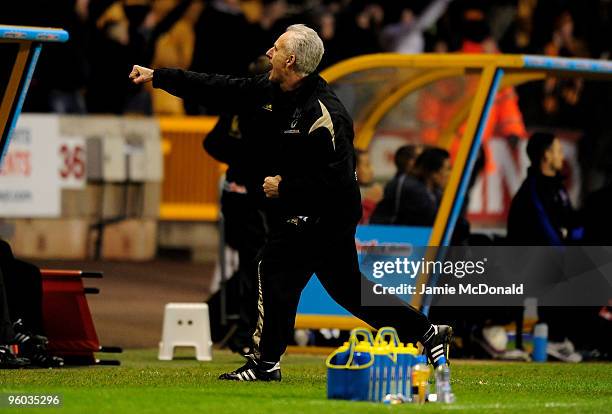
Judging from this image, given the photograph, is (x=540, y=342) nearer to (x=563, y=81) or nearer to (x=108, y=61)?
(x=563, y=81)

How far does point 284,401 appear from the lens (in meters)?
10.9

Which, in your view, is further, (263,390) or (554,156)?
(554,156)

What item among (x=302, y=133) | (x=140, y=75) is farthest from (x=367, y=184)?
(x=140, y=75)

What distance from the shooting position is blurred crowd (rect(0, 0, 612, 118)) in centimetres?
2352

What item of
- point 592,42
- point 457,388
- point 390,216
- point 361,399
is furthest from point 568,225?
point 592,42

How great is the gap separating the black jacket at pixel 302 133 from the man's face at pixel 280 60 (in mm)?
124

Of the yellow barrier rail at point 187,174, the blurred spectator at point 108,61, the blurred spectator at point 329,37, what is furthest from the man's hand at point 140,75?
the blurred spectator at point 329,37

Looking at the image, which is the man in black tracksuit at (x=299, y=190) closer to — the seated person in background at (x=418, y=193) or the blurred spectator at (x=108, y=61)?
the seated person in background at (x=418, y=193)

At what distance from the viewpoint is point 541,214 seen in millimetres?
16875

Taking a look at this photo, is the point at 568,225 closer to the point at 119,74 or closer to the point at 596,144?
the point at 596,144

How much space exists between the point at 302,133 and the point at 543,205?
5313 millimetres

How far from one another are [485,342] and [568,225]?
131cm

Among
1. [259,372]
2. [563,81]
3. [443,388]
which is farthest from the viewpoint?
[563,81]

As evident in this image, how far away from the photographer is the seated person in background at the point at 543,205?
55.5ft
